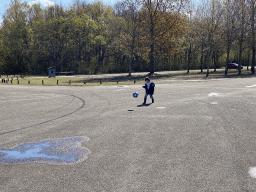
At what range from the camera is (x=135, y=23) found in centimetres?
4138

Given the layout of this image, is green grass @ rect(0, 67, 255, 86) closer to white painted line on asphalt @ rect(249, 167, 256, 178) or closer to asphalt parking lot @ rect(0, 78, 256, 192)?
asphalt parking lot @ rect(0, 78, 256, 192)

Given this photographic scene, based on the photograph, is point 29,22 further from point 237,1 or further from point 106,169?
point 106,169

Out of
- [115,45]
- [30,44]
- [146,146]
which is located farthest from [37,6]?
[146,146]

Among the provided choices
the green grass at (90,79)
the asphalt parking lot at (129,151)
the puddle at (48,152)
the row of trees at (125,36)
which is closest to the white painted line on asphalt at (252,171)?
the asphalt parking lot at (129,151)

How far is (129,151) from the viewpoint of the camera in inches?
261

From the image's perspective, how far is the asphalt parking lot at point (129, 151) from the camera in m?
4.94

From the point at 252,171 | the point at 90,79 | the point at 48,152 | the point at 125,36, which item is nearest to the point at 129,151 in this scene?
the point at 48,152

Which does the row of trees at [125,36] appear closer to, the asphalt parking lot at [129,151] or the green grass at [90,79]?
the green grass at [90,79]

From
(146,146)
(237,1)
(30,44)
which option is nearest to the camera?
(146,146)

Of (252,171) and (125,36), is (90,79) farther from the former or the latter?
(252,171)

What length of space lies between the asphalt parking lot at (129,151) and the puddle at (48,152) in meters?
0.02

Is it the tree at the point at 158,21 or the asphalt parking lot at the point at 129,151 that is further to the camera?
the tree at the point at 158,21

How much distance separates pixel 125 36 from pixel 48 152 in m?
40.2

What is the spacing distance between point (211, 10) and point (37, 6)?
3936cm
